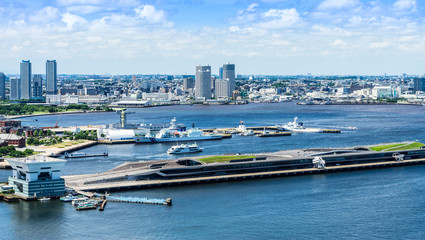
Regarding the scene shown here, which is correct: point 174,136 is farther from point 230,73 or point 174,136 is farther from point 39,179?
point 230,73

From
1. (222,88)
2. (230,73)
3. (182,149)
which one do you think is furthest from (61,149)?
(230,73)

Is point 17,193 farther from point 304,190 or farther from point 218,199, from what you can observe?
point 304,190

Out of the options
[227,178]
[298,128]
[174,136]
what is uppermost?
[298,128]

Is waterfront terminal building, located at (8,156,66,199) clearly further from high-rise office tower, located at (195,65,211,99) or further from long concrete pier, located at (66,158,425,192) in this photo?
high-rise office tower, located at (195,65,211,99)

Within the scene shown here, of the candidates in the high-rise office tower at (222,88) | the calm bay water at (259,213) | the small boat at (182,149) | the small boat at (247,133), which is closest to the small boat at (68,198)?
the calm bay water at (259,213)

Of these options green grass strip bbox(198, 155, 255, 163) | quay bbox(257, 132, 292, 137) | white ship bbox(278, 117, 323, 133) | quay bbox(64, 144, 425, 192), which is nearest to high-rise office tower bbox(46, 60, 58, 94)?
white ship bbox(278, 117, 323, 133)
